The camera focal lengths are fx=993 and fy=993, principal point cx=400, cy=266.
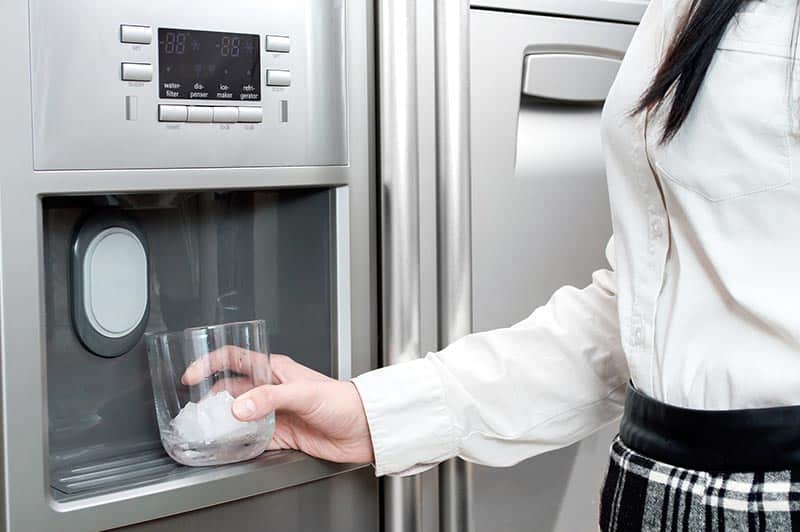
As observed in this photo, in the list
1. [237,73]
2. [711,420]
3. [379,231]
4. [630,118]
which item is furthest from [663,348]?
[237,73]

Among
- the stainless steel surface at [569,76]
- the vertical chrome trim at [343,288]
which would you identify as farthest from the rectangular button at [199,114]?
the stainless steel surface at [569,76]

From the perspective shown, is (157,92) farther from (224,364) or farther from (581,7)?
(581,7)

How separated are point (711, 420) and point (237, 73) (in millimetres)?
487

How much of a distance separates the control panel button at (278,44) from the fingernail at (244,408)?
313mm

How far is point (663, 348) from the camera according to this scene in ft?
2.64

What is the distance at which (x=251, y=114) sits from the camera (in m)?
0.87

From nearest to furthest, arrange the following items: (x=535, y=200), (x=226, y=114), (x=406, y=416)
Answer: (x=226, y=114) → (x=406, y=416) → (x=535, y=200)

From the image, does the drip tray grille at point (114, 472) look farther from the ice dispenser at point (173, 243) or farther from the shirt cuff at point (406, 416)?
the shirt cuff at point (406, 416)

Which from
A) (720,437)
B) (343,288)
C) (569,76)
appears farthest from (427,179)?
(720,437)

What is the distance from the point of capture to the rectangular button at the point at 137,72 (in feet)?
2.62

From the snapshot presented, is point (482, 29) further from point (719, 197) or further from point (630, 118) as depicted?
point (719, 197)

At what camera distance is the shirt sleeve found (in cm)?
96

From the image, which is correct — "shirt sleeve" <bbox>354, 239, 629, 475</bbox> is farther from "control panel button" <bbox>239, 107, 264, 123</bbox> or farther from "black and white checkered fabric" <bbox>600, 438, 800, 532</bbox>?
"control panel button" <bbox>239, 107, 264, 123</bbox>

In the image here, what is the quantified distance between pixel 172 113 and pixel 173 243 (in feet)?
0.47
